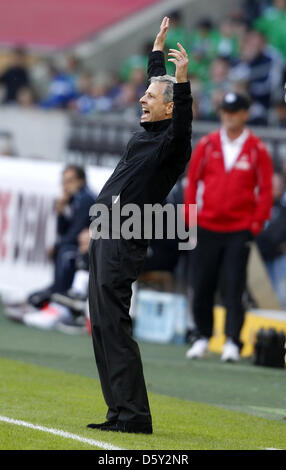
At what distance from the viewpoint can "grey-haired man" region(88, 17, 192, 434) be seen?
6656 mm

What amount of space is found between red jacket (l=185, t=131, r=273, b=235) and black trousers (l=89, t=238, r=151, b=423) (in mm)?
4197

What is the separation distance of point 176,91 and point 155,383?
11.7 feet

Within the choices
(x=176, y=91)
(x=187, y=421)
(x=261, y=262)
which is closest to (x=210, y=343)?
→ (x=261, y=262)

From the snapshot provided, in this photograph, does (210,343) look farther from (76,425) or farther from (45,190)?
(76,425)

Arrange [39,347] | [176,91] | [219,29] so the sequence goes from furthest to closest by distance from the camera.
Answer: [219,29]
[39,347]
[176,91]

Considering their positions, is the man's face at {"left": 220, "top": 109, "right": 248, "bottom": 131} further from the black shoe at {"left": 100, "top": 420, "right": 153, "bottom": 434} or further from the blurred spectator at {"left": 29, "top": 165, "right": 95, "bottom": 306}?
the black shoe at {"left": 100, "top": 420, "right": 153, "bottom": 434}

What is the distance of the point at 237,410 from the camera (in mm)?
8234

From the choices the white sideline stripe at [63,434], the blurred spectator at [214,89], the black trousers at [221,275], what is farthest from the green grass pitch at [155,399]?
the blurred spectator at [214,89]

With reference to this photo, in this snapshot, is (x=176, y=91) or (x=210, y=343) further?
(x=210, y=343)

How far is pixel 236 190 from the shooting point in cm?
1099

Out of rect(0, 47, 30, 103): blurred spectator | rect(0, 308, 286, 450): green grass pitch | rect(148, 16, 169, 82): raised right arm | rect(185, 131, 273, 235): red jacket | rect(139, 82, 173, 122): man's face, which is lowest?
rect(0, 308, 286, 450): green grass pitch

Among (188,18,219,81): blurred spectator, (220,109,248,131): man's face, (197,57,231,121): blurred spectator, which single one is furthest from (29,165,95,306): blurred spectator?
(188,18,219,81): blurred spectator

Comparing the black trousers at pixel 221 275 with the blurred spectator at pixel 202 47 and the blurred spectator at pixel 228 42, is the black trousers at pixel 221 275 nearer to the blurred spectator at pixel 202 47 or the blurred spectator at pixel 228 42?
the blurred spectator at pixel 202 47

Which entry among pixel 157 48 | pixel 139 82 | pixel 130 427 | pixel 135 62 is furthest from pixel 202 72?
pixel 130 427
